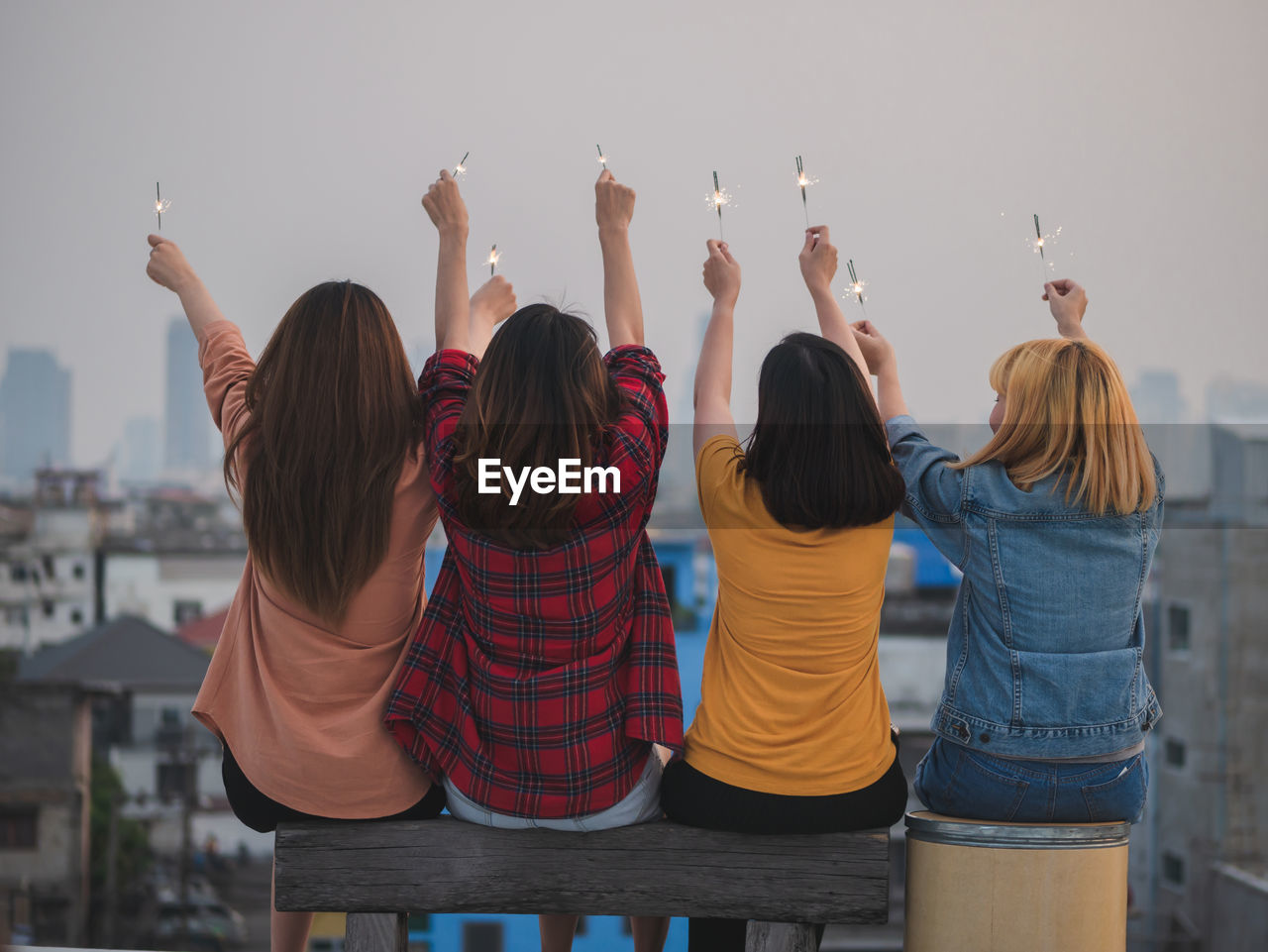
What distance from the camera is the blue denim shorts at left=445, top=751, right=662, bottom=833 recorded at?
1178 mm

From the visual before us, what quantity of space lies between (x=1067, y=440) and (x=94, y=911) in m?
25.5

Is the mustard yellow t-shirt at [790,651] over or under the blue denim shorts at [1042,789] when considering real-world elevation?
over

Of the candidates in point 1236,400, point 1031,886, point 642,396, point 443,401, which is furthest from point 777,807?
point 1236,400

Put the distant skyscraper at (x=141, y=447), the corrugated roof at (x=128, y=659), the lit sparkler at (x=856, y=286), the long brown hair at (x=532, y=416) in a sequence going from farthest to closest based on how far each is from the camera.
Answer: the corrugated roof at (x=128, y=659), the distant skyscraper at (x=141, y=447), the lit sparkler at (x=856, y=286), the long brown hair at (x=532, y=416)

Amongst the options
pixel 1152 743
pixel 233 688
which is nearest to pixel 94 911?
pixel 1152 743

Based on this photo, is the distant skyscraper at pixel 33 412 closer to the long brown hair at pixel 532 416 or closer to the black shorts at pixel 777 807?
the long brown hair at pixel 532 416

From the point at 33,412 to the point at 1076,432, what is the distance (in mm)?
2370

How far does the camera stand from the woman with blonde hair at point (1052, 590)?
3.88ft

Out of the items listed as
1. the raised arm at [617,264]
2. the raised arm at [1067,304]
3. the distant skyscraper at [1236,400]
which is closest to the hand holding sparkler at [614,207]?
the raised arm at [617,264]

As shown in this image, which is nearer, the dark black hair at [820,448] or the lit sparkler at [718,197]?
the dark black hair at [820,448]

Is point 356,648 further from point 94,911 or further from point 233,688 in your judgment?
point 94,911

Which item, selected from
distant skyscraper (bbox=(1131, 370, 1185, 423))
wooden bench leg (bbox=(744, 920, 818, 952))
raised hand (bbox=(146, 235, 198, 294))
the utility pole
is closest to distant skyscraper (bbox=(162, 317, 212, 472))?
raised hand (bbox=(146, 235, 198, 294))

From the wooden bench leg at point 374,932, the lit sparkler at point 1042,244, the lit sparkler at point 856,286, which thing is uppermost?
the lit sparkler at point 1042,244

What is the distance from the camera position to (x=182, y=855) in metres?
20.0
